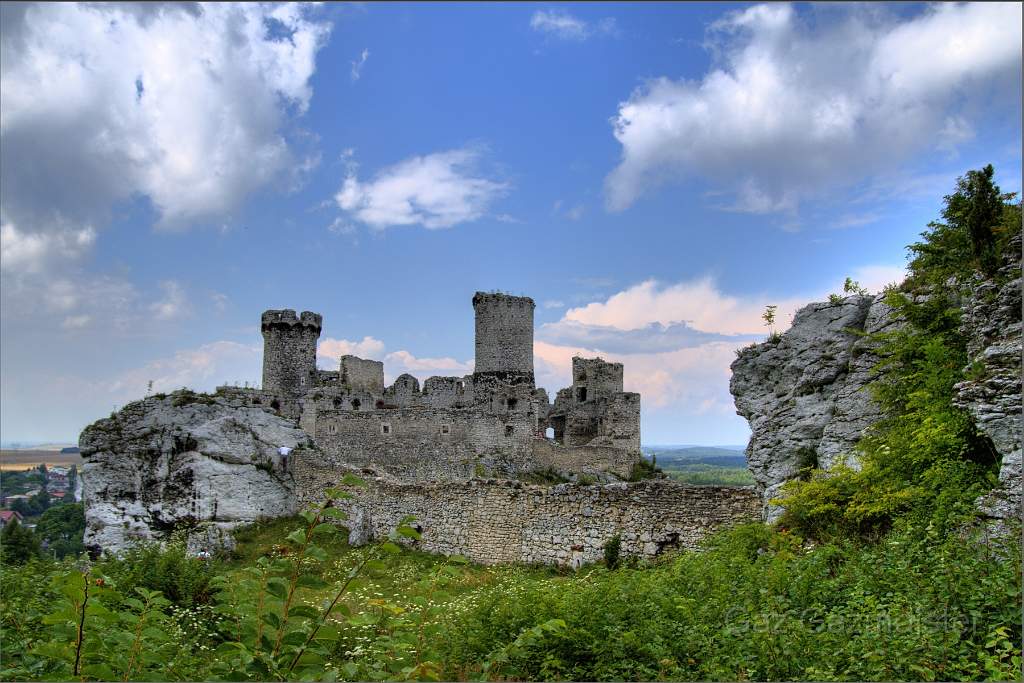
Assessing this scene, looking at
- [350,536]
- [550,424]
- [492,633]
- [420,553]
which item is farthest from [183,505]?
[550,424]

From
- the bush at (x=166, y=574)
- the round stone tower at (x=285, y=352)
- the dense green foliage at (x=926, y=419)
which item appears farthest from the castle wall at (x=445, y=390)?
the dense green foliage at (x=926, y=419)

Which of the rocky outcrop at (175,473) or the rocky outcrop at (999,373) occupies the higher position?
the rocky outcrop at (999,373)

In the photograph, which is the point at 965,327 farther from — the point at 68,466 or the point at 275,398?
the point at 275,398

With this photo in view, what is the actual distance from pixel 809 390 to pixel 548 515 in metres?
5.96

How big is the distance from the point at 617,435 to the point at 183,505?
73.6ft

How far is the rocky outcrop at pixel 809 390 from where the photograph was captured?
424 inches

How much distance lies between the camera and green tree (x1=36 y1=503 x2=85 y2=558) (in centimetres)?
2662

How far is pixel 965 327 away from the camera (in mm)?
9055

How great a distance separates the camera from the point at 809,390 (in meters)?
11.8

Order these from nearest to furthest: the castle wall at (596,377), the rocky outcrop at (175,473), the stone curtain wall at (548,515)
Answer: the stone curtain wall at (548,515), the rocky outcrop at (175,473), the castle wall at (596,377)

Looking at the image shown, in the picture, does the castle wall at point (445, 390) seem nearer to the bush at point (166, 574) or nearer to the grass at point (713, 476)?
the grass at point (713, 476)

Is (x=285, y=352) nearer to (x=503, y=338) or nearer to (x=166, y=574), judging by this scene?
(x=503, y=338)

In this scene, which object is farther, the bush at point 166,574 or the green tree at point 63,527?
the green tree at point 63,527

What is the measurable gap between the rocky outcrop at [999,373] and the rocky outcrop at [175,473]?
18.7 meters
